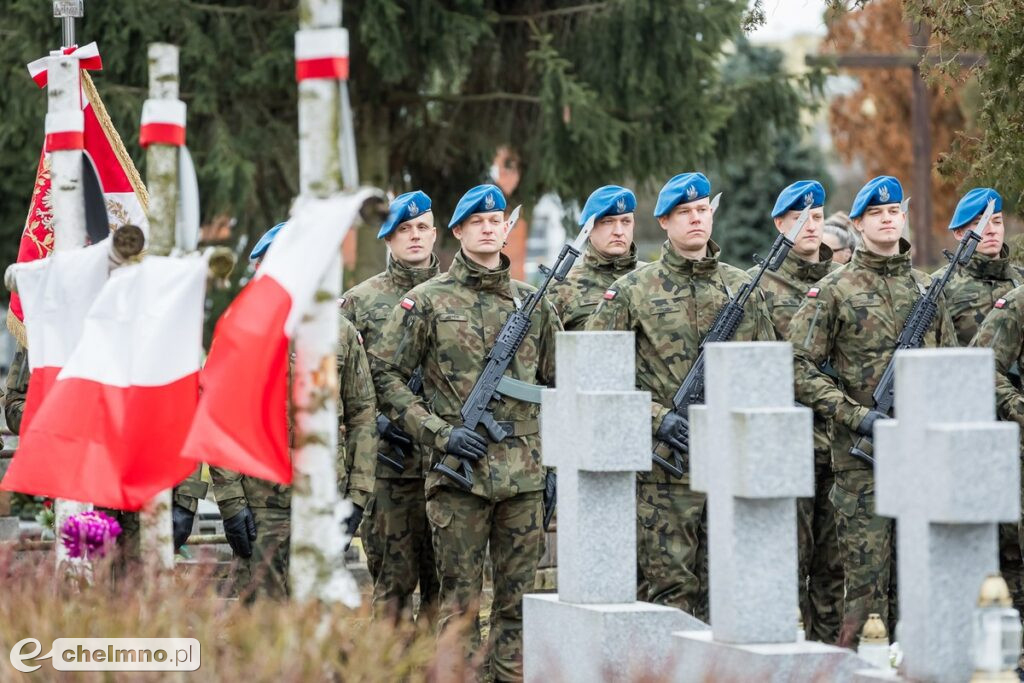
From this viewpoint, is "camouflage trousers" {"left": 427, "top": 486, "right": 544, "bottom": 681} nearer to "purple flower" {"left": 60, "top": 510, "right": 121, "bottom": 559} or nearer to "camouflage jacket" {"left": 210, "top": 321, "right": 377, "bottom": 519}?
"camouflage jacket" {"left": 210, "top": 321, "right": 377, "bottom": 519}

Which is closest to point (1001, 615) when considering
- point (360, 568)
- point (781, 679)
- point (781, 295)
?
point (781, 679)

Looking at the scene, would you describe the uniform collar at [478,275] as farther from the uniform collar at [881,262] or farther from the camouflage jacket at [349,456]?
the uniform collar at [881,262]

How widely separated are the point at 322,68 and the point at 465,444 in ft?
10.2

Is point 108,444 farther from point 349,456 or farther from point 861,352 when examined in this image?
point 861,352

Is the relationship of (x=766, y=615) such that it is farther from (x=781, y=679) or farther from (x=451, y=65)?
(x=451, y=65)

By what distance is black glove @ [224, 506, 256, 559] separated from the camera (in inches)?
355

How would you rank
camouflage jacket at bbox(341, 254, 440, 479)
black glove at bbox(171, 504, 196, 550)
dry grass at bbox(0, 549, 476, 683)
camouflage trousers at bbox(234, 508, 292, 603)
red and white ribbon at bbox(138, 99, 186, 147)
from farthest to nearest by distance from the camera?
camouflage jacket at bbox(341, 254, 440, 479)
black glove at bbox(171, 504, 196, 550)
camouflage trousers at bbox(234, 508, 292, 603)
red and white ribbon at bbox(138, 99, 186, 147)
dry grass at bbox(0, 549, 476, 683)

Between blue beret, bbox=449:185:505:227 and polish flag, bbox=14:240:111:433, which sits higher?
blue beret, bbox=449:185:505:227

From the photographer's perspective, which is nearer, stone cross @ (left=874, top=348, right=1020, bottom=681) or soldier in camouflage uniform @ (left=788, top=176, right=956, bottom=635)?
stone cross @ (left=874, top=348, right=1020, bottom=681)

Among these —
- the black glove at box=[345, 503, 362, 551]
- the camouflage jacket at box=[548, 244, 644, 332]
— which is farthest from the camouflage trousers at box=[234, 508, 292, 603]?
the camouflage jacket at box=[548, 244, 644, 332]

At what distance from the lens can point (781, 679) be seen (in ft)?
20.6

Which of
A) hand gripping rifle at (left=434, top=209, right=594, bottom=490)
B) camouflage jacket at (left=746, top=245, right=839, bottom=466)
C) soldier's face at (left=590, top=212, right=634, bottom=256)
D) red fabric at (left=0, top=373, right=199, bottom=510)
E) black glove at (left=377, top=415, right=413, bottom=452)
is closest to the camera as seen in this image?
red fabric at (left=0, top=373, right=199, bottom=510)

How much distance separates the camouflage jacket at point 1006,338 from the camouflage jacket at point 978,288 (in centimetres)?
109

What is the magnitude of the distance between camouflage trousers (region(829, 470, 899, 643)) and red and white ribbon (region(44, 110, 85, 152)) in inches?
163
